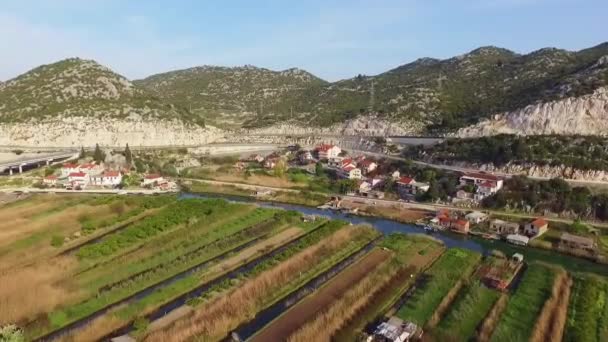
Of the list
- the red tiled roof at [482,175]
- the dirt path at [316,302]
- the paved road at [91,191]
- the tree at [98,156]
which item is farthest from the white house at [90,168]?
the red tiled roof at [482,175]

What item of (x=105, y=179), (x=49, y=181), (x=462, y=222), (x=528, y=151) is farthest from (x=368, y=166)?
(x=49, y=181)

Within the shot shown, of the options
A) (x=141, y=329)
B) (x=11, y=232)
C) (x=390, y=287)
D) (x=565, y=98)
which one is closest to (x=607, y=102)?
(x=565, y=98)

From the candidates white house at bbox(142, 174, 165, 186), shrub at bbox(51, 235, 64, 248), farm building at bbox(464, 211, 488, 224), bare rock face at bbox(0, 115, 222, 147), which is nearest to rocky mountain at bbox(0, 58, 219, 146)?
bare rock face at bbox(0, 115, 222, 147)

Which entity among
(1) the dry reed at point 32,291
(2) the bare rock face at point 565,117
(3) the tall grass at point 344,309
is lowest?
(3) the tall grass at point 344,309

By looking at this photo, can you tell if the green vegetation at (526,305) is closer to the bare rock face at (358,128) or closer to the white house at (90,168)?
the white house at (90,168)

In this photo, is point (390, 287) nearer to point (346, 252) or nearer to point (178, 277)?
point (346, 252)

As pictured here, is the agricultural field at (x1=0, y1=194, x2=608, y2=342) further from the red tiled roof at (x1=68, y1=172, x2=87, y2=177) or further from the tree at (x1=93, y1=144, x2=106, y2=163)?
the tree at (x1=93, y1=144, x2=106, y2=163)

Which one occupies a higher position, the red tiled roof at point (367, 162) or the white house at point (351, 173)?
the red tiled roof at point (367, 162)

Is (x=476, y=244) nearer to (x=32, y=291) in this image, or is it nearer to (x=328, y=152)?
(x=32, y=291)
